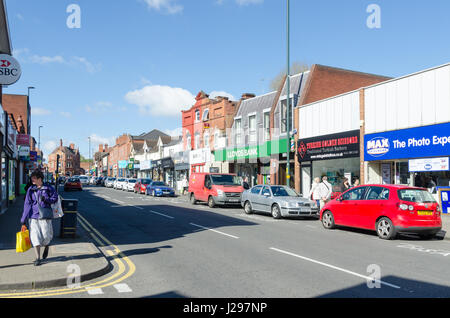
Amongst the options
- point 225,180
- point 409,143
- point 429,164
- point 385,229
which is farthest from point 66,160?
point 385,229

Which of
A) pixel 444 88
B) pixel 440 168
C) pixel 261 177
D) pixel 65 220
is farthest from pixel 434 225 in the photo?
pixel 261 177

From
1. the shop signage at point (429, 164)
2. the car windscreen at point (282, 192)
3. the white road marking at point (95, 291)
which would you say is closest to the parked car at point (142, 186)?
the car windscreen at point (282, 192)

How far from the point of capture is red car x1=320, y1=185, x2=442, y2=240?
1140cm

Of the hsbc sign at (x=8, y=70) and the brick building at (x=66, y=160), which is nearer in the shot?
the hsbc sign at (x=8, y=70)

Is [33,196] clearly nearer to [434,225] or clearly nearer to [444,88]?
[434,225]

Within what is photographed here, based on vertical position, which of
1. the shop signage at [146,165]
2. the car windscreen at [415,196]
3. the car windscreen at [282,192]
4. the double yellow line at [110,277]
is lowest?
the double yellow line at [110,277]

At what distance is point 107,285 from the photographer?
21.2 ft

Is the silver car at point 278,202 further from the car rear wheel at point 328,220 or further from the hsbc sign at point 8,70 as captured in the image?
the hsbc sign at point 8,70

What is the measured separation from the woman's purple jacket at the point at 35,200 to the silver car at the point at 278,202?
35.2 ft

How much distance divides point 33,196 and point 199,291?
3.89m

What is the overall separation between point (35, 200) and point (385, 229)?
935cm

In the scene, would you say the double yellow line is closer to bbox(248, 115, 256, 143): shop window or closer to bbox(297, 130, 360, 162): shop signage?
bbox(297, 130, 360, 162): shop signage

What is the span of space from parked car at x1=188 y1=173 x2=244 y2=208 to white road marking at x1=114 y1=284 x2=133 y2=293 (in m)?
15.8

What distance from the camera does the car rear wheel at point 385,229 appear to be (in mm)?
11535
